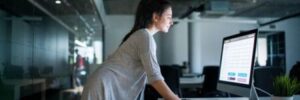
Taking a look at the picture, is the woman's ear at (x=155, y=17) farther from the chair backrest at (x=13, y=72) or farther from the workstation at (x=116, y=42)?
the chair backrest at (x=13, y=72)

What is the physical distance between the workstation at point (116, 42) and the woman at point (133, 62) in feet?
1.53

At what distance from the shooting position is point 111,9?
30.9 ft

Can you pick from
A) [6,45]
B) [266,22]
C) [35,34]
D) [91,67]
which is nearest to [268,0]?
[266,22]

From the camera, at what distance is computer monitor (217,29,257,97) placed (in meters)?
1.51

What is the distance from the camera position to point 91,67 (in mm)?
6195

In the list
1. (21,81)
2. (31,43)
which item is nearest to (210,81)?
(31,43)

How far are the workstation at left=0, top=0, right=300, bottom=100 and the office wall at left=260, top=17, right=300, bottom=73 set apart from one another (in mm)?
31

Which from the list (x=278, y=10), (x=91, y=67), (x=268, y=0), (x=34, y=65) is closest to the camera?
(x=34, y=65)

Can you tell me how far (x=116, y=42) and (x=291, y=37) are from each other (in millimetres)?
5995

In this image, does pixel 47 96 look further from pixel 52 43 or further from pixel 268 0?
pixel 268 0

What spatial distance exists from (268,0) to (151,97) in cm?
512

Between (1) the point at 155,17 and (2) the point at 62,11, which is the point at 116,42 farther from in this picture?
(1) the point at 155,17

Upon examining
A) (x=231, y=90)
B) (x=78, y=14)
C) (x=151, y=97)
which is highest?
(x=78, y=14)

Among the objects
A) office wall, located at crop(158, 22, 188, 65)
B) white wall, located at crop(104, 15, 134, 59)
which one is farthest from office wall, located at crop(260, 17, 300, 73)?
white wall, located at crop(104, 15, 134, 59)
